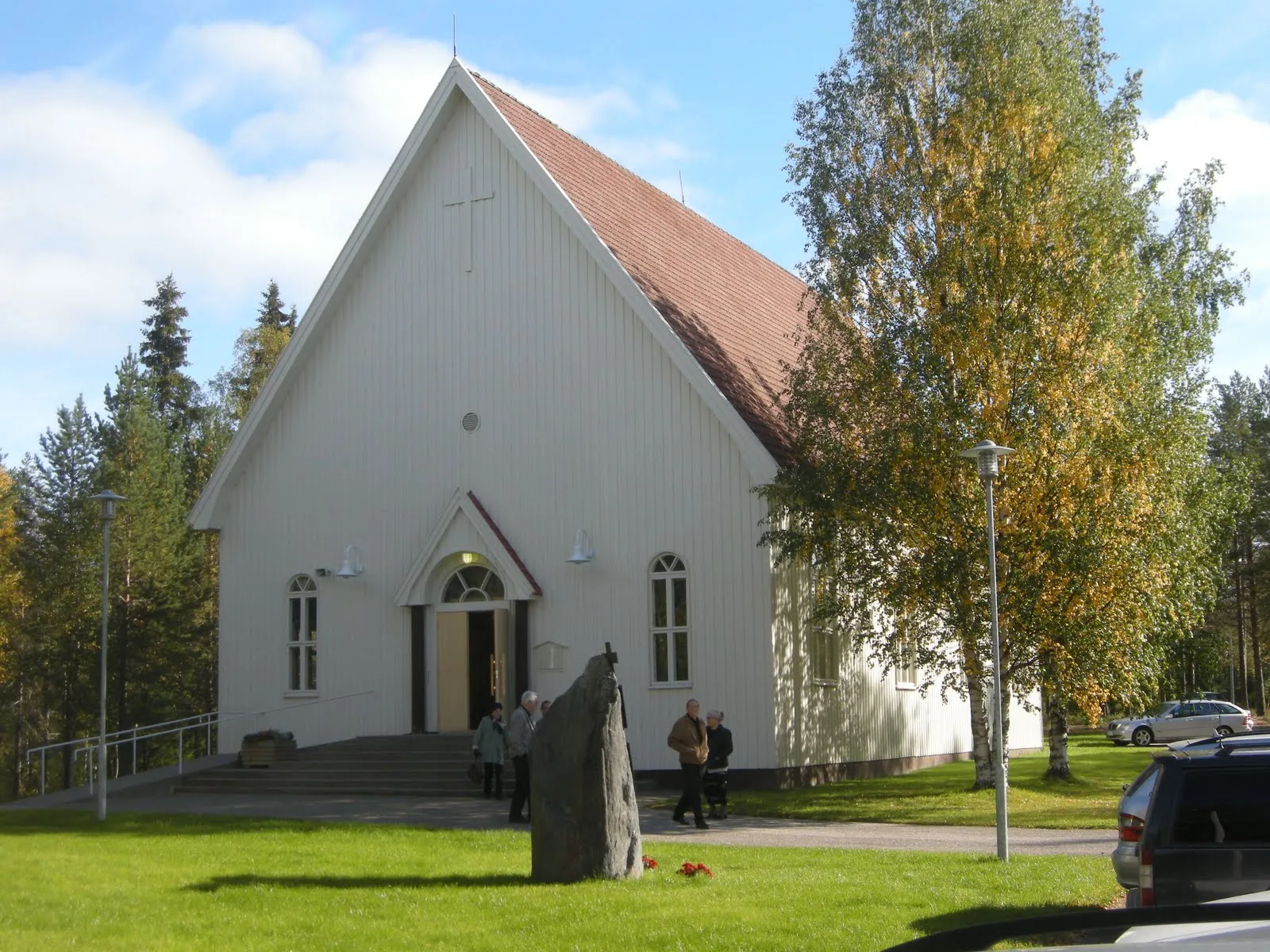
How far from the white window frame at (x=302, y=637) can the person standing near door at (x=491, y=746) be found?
6.55m

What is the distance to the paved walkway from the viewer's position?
671 inches

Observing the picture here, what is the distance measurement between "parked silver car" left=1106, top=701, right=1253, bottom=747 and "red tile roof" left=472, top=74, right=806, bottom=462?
19.6 meters

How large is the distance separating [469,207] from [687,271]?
4850 millimetres

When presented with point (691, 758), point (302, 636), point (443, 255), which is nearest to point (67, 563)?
point (302, 636)

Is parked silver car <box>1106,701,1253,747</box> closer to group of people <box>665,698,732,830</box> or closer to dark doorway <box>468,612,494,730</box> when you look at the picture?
dark doorway <box>468,612,494,730</box>

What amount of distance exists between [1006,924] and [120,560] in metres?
46.0

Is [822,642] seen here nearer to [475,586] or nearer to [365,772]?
[475,586]

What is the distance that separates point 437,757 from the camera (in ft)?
79.1

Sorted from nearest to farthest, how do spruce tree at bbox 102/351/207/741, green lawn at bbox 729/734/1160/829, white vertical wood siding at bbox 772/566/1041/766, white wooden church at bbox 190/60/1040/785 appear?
green lawn at bbox 729/734/1160/829 < white vertical wood siding at bbox 772/566/1041/766 < white wooden church at bbox 190/60/1040/785 < spruce tree at bbox 102/351/207/741

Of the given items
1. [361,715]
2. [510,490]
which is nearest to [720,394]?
[510,490]

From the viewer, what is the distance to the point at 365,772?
24.0m

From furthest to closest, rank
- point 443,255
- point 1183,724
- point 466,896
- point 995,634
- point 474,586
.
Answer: point 1183,724, point 443,255, point 474,586, point 995,634, point 466,896

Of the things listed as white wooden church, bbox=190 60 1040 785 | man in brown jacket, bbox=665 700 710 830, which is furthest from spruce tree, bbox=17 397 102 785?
man in brown jacket, bbox=665 700 710 830

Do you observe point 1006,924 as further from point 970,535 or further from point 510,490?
point 510,490
